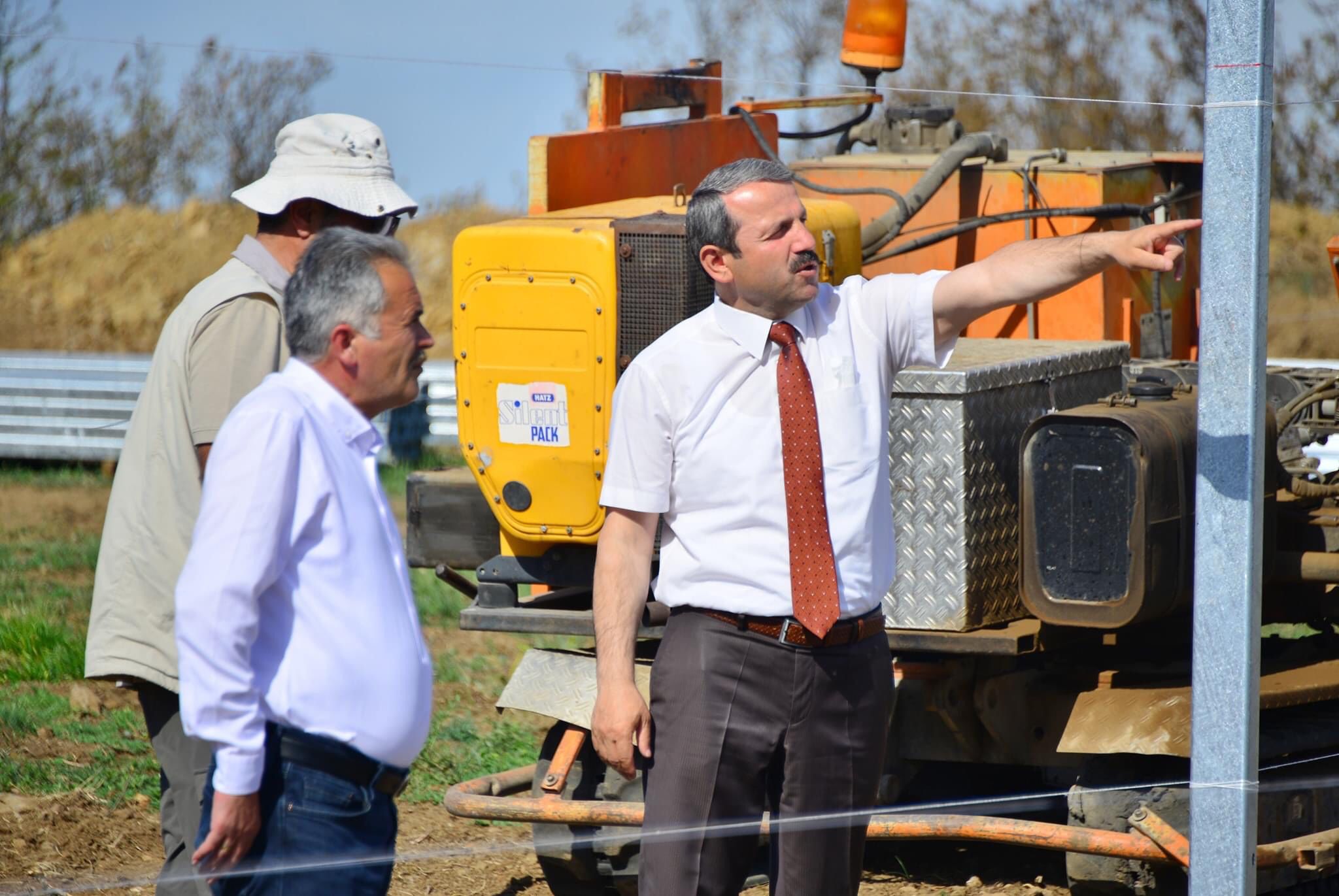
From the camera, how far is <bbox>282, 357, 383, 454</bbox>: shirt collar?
2.61 meters

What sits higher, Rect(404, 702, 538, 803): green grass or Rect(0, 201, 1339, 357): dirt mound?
Rect(0, 201, 1339, 357): dirt mound

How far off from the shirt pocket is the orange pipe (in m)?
0.96

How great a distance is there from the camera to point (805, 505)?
3271 mm

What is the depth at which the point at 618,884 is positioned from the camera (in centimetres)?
492

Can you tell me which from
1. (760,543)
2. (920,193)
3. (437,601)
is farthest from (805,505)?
(437,601)

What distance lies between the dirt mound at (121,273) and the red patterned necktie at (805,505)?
64.8 ft

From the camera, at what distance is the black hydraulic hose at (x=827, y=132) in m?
6.18

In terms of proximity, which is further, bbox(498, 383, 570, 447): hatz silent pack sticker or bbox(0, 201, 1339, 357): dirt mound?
bbox(0, 201, 1339, 357): dirt mound

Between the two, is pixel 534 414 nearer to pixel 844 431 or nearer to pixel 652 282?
pixel 652 282

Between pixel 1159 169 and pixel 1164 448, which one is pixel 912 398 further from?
pixel 1159 169

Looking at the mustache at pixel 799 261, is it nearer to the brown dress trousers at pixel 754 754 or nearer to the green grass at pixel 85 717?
the brown dress trousers at pixel 754 754

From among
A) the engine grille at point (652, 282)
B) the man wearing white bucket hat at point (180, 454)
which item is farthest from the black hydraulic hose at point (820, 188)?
the man wearing white bucket hat at point (180, 454)

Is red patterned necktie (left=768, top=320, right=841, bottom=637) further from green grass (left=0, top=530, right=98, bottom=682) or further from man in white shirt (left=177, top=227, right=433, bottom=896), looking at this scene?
green grass (left=0, top=530, right=98, bottom=682)

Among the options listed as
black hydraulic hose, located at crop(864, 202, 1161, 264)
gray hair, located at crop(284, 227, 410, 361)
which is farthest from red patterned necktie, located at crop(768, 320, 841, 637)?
black hydraulic hose, located at crop(864, 202, 1161, 264)
